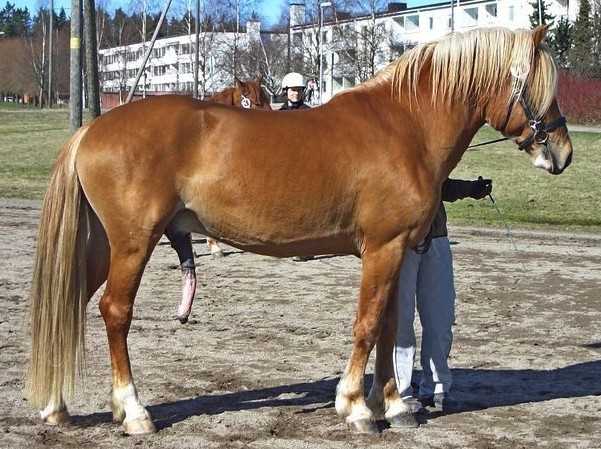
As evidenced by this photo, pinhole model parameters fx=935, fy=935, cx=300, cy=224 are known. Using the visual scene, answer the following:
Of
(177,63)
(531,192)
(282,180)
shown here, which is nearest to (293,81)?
(282,180)

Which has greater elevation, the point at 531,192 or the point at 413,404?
the point at 531,192

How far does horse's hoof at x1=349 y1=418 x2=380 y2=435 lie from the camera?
5168mm

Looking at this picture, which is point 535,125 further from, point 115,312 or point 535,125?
point 115,312

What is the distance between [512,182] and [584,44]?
33.4m

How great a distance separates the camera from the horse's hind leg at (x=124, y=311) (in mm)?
5043

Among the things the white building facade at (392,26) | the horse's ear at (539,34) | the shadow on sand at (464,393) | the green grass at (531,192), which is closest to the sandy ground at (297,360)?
the shadow on sand at (464,393)

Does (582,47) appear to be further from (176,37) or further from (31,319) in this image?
(31,319)

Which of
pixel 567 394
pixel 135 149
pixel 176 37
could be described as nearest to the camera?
pixel 135 149

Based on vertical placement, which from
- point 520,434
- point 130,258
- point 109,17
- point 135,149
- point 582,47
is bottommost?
point 520,434

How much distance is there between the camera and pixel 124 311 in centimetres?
510

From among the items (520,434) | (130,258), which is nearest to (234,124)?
(130,258)

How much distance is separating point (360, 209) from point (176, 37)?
78853 mm

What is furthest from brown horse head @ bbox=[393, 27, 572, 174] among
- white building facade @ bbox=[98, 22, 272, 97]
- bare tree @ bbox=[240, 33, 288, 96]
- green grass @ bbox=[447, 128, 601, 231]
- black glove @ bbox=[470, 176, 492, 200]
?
bare tree @ bbox=[240, 33, 288, 96]

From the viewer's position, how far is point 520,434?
519 centimetres
